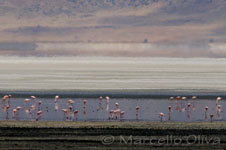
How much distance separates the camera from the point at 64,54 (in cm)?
17788

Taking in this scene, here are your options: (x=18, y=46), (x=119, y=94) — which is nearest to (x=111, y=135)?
(x=119, y=94)

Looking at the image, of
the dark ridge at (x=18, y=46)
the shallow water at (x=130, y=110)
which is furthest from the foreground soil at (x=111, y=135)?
the dark ridge at (x=18, y=46)

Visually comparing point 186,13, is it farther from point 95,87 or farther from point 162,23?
point 95,87

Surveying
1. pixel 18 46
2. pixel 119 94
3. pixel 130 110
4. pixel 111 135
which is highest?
pixel 18 46

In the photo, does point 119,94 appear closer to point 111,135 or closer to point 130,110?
point 130,110

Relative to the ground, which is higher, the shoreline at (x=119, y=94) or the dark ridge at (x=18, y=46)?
the dark ridge at (x=18, y=46)

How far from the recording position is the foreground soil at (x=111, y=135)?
65.8 ft

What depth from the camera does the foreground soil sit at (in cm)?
2006

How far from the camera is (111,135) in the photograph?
21734 mm

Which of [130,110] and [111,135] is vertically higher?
[130,110]

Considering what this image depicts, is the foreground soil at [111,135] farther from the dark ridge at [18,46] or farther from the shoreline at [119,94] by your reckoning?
the dark ridge at [18,46]

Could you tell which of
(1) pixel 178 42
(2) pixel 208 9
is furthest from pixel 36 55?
(2) pixel 208 9

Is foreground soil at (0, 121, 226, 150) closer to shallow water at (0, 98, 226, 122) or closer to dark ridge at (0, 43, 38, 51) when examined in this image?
shallow water at (0, 98, 226, 122)

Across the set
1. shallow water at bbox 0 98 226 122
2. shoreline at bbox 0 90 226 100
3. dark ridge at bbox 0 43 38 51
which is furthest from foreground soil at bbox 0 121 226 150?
dark ridge at bbox 0 43 38 51
